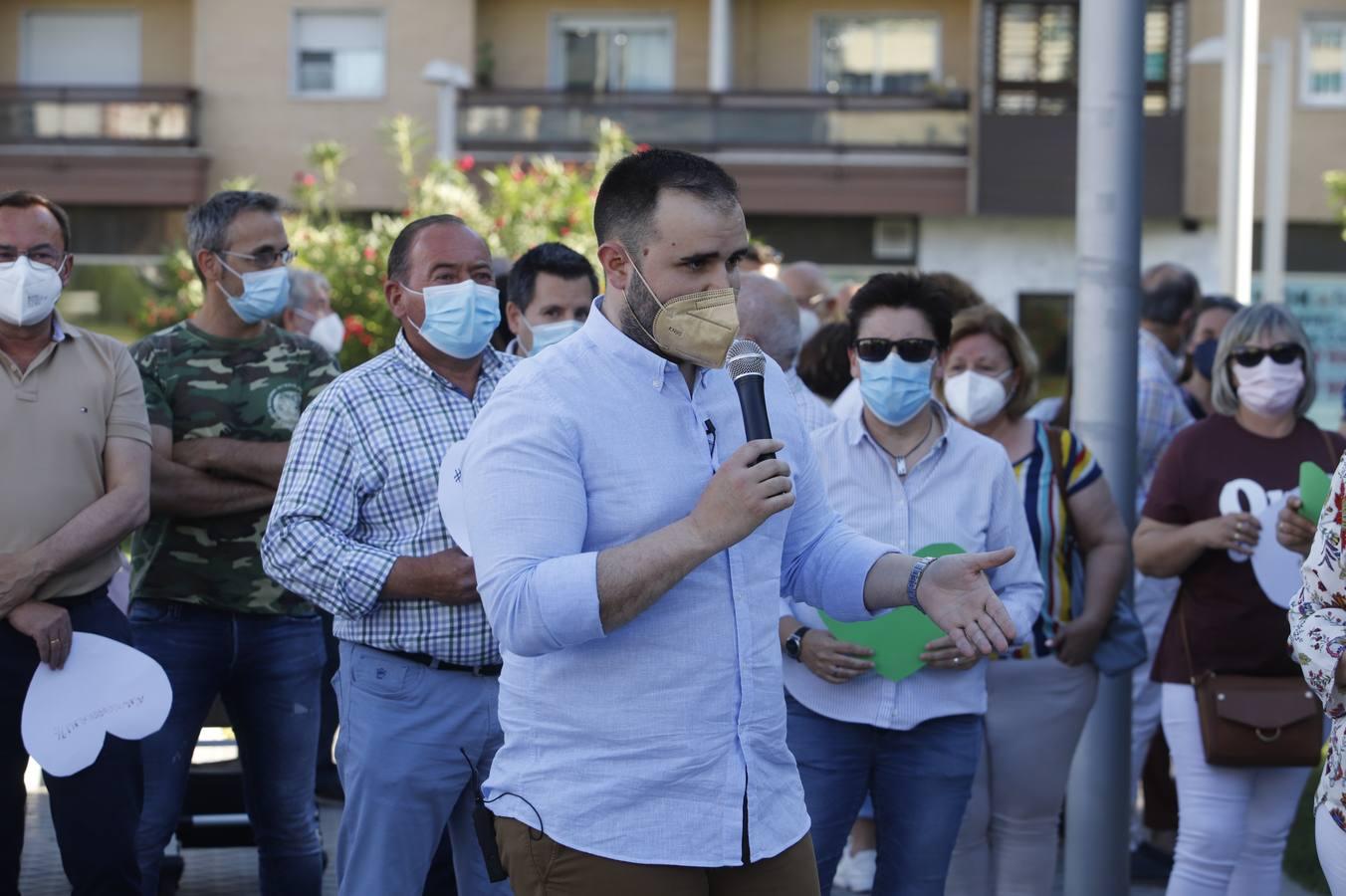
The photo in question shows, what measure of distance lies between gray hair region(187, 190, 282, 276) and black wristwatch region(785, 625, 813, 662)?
7.56 feet

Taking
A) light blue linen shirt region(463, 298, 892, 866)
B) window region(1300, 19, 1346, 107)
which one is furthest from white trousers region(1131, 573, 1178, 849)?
window region(1300, 19, 1346, 107)

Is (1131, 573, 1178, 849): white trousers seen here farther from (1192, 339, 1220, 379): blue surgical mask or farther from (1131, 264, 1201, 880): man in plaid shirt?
(1192, 339, 1220, 379): blue surgical mask

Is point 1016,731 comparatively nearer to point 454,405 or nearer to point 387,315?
point 454,405

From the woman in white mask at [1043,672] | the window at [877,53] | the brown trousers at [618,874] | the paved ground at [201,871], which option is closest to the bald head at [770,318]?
the woman in white mask at [1043,672]

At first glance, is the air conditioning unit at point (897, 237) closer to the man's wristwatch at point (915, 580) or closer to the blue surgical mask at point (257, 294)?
the blue surgical mask at point (257, 294)

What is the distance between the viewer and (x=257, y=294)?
578cm

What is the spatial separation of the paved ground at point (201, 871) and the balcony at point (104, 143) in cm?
2208

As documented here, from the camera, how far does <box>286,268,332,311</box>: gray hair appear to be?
→ 361 inches

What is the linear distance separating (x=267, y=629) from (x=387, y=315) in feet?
32.6

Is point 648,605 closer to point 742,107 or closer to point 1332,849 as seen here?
point 1332,849

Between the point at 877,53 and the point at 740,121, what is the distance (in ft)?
9.09

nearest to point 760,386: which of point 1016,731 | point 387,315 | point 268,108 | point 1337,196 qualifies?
point 1016,731

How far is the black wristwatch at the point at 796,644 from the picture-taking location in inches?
201

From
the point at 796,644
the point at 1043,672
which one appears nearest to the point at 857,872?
the point at 1043,672
